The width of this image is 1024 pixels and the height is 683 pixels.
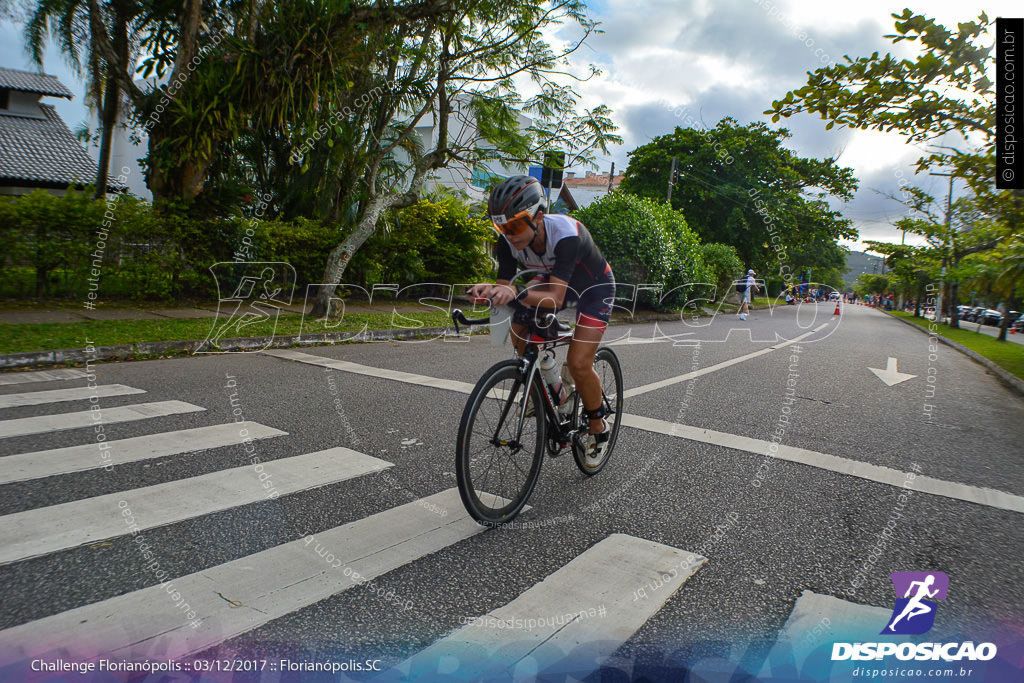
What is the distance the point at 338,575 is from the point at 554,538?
41.3 inches

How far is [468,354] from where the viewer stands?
9289 millimetres

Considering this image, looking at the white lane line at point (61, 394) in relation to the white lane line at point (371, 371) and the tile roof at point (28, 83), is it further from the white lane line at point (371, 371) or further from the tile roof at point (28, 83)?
the tile roof at point (28, 83)

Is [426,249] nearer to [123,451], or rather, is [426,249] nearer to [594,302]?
[123,451]

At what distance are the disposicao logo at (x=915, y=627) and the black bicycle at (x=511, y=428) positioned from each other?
160 centimetres

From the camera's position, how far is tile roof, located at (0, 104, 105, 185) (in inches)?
1030

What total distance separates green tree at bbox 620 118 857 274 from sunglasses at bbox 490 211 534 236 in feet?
111

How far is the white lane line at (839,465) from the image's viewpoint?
4117mm

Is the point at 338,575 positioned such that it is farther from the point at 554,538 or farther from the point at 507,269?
the point at 507,269

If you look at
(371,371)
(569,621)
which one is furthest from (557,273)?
(371,371)

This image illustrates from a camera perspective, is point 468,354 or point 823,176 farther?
point 823,176

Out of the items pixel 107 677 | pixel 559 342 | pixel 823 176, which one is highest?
pixel 823 176

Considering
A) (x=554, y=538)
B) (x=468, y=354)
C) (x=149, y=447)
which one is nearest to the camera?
(x=554, y=538)

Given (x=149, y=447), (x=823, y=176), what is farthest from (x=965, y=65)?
(x=823, y=176)

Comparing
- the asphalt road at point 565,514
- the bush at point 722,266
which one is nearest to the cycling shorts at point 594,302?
the asphalt road at point 565,514
